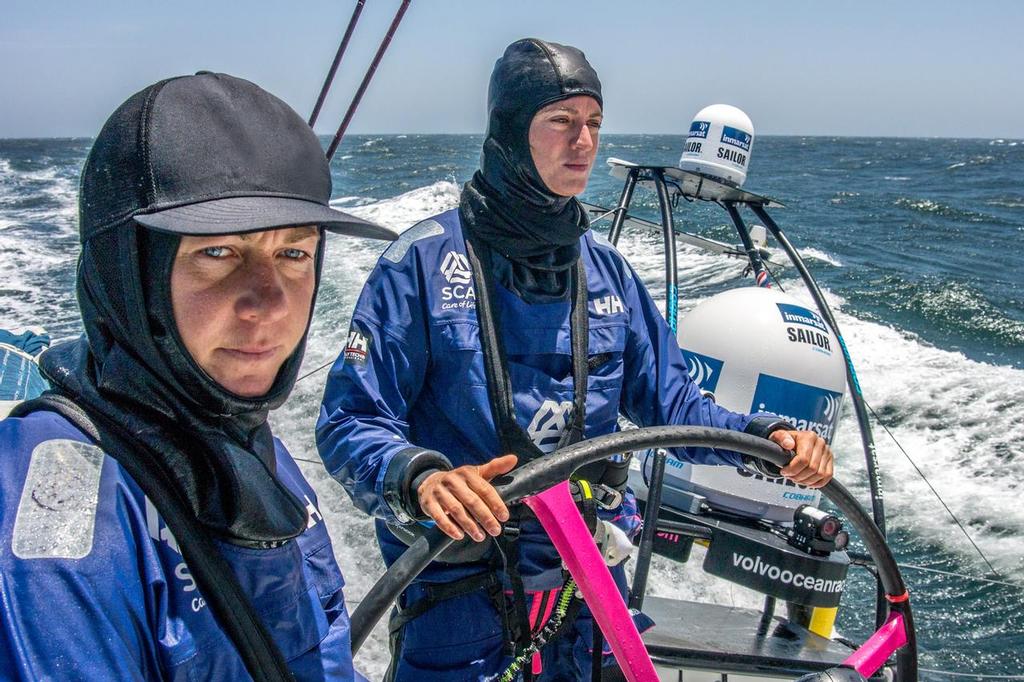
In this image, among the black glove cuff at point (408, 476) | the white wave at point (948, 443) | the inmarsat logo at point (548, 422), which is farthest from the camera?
the white wave at point (948, 443)

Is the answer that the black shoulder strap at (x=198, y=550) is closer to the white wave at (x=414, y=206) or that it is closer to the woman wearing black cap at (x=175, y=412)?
the woman wearing black cap at (x=175, y=412)

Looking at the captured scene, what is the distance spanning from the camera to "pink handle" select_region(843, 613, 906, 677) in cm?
143

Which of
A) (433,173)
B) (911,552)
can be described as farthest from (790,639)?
(433,173)

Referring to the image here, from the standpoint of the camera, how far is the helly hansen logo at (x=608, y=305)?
178 cm

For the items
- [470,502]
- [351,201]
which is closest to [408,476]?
[470,502]

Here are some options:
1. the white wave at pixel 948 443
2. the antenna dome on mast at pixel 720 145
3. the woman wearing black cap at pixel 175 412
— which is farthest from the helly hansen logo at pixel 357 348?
the white wave at pixel 948 443

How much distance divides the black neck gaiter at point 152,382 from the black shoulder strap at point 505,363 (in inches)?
32.4

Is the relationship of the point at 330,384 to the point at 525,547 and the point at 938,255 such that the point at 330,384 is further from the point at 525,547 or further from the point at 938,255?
the point at 938,255

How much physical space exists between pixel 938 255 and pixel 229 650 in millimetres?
13531

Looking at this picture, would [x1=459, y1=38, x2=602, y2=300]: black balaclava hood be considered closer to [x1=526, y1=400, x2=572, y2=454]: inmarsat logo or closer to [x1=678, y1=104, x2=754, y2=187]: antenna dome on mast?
[x1=526, y1=400, x2=572, y2=454]: inmarsat logo

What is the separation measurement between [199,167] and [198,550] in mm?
316

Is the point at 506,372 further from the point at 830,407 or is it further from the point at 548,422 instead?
the point at 830,407

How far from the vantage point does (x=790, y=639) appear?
2043 millimetres

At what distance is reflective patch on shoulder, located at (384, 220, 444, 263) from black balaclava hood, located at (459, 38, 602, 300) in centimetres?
7
